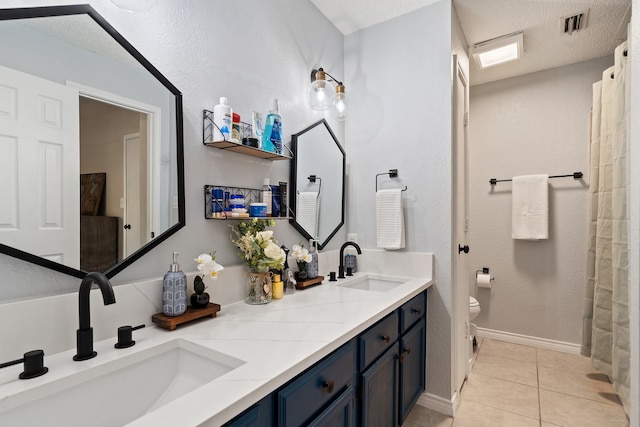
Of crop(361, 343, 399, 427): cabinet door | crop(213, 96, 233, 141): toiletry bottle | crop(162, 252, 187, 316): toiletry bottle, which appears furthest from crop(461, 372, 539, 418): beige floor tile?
crop(213, 96, 233, 141): toiletry bottle

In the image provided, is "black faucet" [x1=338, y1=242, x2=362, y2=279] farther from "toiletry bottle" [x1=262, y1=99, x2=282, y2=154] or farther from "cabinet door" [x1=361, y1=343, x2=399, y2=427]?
"toiletry bottle" [x1=262, y1=99, x2=282, y2=154]

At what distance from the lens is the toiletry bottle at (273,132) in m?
1.63

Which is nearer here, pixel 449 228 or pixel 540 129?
pixel 449 228

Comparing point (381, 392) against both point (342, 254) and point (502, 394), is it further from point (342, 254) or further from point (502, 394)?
point (502, 394)

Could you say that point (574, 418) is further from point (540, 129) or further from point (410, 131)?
point (540, 129)

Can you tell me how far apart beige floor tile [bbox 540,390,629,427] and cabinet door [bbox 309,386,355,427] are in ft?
5.03

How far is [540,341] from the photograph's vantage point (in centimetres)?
302

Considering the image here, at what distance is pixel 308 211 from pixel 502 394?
183cm

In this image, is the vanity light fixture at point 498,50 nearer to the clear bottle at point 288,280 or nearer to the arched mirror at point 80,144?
the clear bottle at point 288,280

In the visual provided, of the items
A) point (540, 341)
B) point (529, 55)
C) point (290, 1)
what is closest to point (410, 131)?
point (290, 1)

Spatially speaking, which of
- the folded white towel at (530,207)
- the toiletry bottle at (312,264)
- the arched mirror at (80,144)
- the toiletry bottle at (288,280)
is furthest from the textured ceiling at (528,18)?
the toiletry bottle at (288,280)

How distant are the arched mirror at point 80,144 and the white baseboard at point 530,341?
320 centimetres

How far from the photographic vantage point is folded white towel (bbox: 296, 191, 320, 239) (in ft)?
6.53

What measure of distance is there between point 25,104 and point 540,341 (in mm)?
3835
